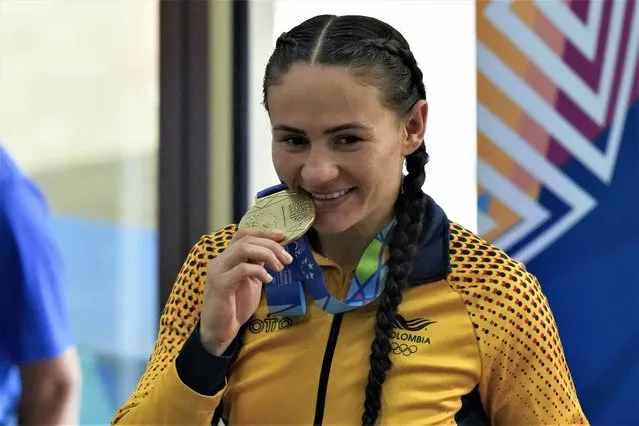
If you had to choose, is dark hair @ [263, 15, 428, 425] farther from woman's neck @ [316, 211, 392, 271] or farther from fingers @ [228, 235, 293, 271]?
fingers @ [228, 235, 293, 271]

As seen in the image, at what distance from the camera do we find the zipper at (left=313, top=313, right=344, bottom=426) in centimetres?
130

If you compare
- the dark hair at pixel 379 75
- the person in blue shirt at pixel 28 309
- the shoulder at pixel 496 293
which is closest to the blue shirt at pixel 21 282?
the person in blue shirt at pixel 28 309

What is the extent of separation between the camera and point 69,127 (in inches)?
90.0

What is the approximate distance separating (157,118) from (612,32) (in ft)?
4.27

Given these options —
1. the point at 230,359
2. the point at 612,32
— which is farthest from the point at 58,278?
the point at 612,32

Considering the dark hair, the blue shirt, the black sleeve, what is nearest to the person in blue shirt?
the blue shirt

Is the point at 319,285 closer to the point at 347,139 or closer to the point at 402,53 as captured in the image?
the point at 347,139

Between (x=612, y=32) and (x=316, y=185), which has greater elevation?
(x=612, y=32)

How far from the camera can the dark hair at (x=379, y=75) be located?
4.19ft

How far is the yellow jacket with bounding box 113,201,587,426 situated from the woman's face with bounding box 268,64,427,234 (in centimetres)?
17

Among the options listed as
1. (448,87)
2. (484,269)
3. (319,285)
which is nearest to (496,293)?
(484,269)

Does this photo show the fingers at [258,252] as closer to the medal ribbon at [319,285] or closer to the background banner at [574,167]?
the medal ribbon at [319,285]

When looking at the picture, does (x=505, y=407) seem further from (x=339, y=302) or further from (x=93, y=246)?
(x=93, y=246)

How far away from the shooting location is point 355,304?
134 cm
